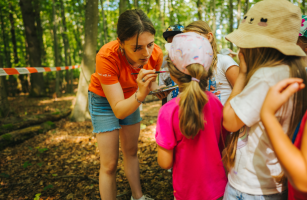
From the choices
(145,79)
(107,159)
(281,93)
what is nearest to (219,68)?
(145,79)

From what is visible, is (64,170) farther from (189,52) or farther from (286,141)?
(286,141)

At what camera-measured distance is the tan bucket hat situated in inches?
39.7

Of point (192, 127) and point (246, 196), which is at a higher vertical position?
point (192, 127)

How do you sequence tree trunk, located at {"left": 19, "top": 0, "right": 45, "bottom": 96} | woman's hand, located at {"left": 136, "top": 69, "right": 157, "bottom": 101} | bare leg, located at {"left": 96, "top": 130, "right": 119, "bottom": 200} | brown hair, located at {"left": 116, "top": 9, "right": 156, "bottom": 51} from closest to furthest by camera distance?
woman's hand, located at {"left": 136, "top": 69, "right": 157, "bottom": 101} < brown hair, located at {"left": 116, "top": 9, "right": 156, "bottom": 51} < bare leg, located at {"left": 96, "top": 130, "right": 119, "bottom": 200} < tree trunk, located at {"left": 19, "top": 0, "right": 45, "bottom": 96}

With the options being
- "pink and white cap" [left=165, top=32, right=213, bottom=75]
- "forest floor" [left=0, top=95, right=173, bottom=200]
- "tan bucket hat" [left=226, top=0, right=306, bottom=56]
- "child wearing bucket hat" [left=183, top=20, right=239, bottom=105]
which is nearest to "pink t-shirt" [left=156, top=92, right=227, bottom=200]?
"pink and white cap" [left=165, top=32, right=213, bottom=75]

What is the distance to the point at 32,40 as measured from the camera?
11.0 metres

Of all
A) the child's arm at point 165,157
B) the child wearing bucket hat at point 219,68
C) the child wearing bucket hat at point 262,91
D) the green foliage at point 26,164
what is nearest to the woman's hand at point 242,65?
the child wearing bucket hat at point 262,91

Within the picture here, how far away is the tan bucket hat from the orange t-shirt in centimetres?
112

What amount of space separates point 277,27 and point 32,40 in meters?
13.1

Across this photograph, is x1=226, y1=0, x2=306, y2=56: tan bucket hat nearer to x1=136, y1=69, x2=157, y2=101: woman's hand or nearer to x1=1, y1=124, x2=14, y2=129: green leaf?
x1=136, y1=69, x2=157, y2=101: woman's hand

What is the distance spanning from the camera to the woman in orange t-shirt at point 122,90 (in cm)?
161

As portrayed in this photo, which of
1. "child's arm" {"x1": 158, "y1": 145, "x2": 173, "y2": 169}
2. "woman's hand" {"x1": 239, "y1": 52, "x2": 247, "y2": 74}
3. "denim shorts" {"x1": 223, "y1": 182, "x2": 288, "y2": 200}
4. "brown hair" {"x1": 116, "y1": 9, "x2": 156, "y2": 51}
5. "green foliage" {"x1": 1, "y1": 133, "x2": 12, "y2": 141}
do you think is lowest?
"green foliage" {"x1": 1, "y1": 133, "x2": 12, "y2": 141}

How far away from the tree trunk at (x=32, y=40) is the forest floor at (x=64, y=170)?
27.5 ft

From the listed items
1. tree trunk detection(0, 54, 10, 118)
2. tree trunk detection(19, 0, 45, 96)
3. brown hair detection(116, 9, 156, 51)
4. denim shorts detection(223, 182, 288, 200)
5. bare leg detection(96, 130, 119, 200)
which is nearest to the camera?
denim shorts detection(223, 182, 288, 200)
